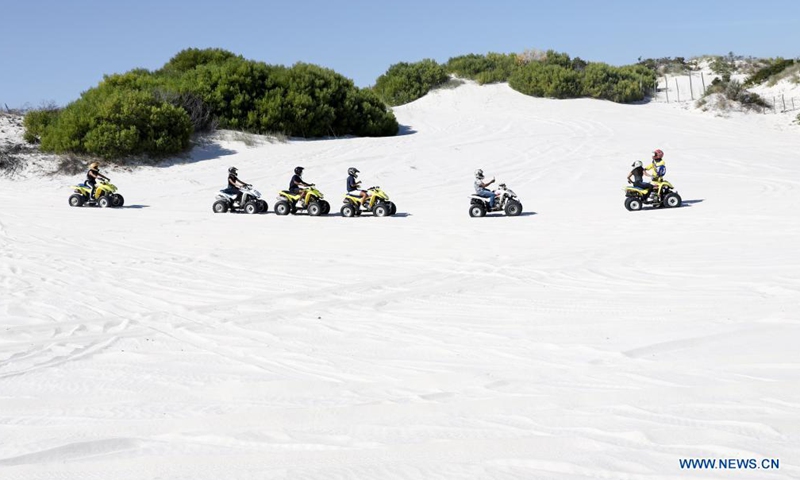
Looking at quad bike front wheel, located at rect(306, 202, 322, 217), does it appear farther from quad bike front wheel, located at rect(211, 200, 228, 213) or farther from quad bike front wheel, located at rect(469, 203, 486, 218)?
quad bike front wheel, located at rect(469, 203, 486, 218)

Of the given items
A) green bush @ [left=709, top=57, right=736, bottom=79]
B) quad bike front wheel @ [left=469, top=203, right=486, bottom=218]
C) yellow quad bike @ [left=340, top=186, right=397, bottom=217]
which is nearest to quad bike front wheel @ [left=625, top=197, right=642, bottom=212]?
quad bike front wheel @ [left=469, top=203, right=486, bottom=218]

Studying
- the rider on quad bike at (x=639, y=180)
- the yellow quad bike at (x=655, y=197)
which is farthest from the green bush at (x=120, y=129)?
the yellow quad bike at (x=655, y=197)

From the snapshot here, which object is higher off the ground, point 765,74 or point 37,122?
point 37,122

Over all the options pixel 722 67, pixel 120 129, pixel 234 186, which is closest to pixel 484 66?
pixel 722 67

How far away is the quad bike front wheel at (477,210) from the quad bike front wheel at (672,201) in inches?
163

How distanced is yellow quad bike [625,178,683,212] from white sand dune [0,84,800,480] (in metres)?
0.47

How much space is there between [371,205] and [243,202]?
3.43 meters

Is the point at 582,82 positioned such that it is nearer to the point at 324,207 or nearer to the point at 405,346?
the point at 324,207

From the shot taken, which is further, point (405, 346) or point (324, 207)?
point (324, 207)

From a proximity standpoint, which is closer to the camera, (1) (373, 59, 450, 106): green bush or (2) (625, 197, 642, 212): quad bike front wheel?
(2) (625, 197, 642, 212): quad bike front wheel

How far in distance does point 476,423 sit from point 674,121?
33877 mm

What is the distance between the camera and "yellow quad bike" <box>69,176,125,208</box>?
20.6 metres

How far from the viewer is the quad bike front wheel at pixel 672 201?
1762 centimetres

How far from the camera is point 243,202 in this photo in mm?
19359
